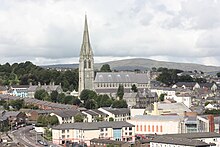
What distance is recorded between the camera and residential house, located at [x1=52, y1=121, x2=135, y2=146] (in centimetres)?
6109

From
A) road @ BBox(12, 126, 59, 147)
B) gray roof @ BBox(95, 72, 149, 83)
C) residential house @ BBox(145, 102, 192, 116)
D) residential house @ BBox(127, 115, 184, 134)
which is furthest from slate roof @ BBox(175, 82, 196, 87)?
residential house @ BBox(127, 115, 184, 134)

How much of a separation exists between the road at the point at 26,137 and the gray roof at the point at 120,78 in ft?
127

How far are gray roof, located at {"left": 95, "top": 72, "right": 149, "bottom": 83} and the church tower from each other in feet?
7.51

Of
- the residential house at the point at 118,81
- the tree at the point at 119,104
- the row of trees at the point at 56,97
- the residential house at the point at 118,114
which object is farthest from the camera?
the residential house at the point at 118,81

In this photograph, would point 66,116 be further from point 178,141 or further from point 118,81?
point 118,81

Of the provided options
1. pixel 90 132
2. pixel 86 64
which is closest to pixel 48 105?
pixel 86 64

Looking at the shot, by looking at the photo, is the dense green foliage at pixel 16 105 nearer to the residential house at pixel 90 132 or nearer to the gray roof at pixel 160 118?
the gray roof at pixel 160 118

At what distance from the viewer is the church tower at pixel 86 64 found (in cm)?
10925

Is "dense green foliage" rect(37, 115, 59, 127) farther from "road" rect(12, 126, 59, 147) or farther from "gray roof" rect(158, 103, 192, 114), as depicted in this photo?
"gray roof" rect(158, 103, 192, 114)

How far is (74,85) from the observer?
391 feet

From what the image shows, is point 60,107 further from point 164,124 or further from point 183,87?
point 183,87

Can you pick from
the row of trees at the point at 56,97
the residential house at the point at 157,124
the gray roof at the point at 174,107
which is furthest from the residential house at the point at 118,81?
the residential house at the point at 157,124

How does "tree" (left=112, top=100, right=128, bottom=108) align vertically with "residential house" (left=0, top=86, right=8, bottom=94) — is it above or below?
below

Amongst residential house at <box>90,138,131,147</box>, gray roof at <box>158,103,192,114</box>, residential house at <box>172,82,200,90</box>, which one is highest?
residential house at <box>172,82,200,90</box>
